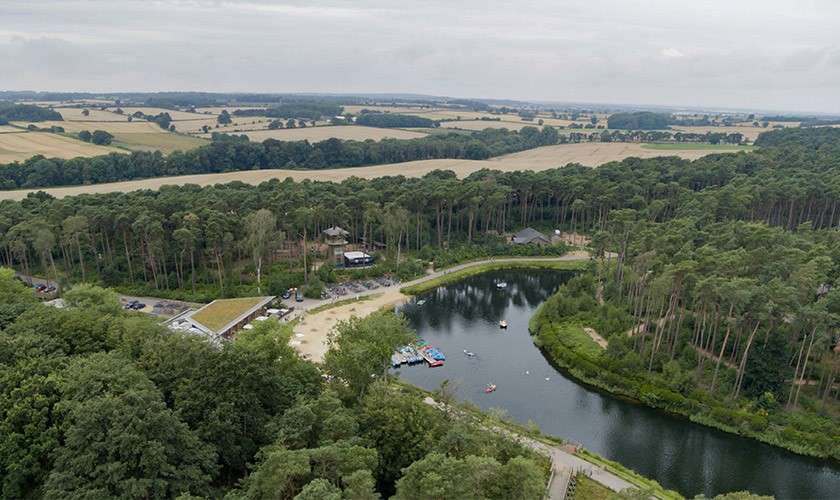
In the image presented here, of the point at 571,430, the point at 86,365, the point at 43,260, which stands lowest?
the point at 571,430

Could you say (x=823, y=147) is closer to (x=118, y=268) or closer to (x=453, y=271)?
(x=453, y=271)

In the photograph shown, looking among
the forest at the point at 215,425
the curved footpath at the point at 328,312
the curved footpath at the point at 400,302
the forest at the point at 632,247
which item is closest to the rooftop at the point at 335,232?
the forest at the point at 632,247

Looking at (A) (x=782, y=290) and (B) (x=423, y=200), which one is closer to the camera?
(A) (x=782, y=290)

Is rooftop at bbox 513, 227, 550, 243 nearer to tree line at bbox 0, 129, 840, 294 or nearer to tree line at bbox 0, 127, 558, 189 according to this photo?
tree line at bbox 0, 129, 840, 294

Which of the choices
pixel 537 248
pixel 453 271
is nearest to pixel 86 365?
pixel 453 271

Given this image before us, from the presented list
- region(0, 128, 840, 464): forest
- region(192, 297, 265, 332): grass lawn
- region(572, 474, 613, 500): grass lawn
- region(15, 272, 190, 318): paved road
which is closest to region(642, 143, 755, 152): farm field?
region(0, 128, 840, 464): forest

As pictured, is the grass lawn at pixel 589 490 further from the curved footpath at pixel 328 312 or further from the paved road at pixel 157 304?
the paved road at pixel 157 304
